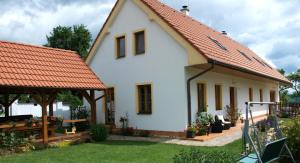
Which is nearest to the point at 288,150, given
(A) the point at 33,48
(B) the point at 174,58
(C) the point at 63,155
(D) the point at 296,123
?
(D) the point at 296,123

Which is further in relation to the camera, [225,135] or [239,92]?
[239,92]

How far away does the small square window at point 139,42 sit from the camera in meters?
16.9

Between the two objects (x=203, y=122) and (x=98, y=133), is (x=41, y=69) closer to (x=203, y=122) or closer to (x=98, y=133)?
(x=98, y=133)

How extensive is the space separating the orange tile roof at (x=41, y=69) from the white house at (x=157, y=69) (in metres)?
2.31

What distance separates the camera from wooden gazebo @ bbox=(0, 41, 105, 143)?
40.5 feet

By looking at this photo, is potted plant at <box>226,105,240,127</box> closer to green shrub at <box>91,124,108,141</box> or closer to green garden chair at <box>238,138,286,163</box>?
green shrub at <box>91,124,108,141</box>

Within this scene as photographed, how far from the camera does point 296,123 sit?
881 centimetres

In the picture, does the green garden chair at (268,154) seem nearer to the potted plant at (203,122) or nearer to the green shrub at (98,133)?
the potted plant at (203,122)

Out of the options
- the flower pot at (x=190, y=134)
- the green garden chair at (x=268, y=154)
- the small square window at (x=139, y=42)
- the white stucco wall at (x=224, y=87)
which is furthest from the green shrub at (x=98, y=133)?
the green garden chair at (x=268, y=154)

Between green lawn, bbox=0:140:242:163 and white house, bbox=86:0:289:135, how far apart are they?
10.5ft

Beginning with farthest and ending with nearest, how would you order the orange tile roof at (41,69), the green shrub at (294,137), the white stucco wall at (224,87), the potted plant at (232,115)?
the potted plant at (232,115) → the white stucco wall at (224,87) → the orange tile roof at (41,69) → the green shrub at (294,137)

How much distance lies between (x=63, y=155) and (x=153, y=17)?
7.93 meters

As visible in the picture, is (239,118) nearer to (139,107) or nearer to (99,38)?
(139,107)

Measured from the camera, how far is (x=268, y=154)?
7.34 meters
